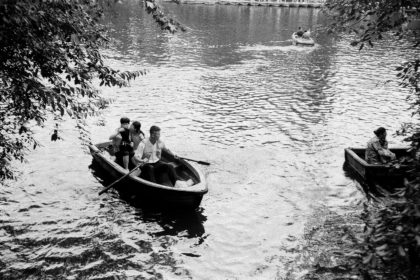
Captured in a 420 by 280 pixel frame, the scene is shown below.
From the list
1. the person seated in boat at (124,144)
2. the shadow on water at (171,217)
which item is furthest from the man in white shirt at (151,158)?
the shadow on water at (171,217)

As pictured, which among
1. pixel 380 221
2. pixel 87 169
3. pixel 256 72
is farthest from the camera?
pixel 256 72

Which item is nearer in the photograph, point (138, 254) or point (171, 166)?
point (138, 254)

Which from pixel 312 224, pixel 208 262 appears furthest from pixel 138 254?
pixel 312 224

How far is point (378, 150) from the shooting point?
1391cm

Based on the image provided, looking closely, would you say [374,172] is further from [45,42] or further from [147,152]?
[45,42]

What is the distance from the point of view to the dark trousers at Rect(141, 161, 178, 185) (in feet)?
41.6

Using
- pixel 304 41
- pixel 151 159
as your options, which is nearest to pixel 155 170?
pixel 151 159

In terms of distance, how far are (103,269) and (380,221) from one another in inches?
282

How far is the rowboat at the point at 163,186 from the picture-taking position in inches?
460

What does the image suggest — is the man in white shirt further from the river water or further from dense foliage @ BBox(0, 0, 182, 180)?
dense foliage @ BBox(0, 0, 182, 180)

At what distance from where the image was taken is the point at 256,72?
3241 cm

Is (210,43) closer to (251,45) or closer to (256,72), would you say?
(251,45)

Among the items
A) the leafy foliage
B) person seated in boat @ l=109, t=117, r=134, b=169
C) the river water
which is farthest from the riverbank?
the leafy foliage

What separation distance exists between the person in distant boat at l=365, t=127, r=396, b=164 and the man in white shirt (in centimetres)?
678
